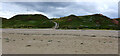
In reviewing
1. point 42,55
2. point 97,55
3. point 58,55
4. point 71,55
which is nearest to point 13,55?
point 42,55

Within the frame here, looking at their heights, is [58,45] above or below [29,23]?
below

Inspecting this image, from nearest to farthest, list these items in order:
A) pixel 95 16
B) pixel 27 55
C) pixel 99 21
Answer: pixel 27 55
pixel 99 21
pixel 95 16

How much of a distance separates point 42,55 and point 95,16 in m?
121

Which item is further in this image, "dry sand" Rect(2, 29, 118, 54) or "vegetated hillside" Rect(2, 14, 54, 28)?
"vegetated hillside" Rect(2, 14, 54, 28)

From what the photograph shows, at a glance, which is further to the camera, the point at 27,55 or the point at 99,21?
the point at 99,21

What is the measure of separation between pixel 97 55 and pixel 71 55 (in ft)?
6.39

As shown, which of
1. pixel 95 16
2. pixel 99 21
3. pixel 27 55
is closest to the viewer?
pixel 27 55

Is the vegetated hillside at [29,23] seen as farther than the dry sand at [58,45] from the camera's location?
Yes

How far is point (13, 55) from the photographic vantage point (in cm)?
763

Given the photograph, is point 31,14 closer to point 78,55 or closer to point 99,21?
point 99,21

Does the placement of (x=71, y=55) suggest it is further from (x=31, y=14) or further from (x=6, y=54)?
(x=31, y=14)

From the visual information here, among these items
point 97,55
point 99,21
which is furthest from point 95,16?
point 97,55

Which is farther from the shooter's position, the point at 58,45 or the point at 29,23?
the point at 29,23

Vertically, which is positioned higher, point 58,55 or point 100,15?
point 100,15
